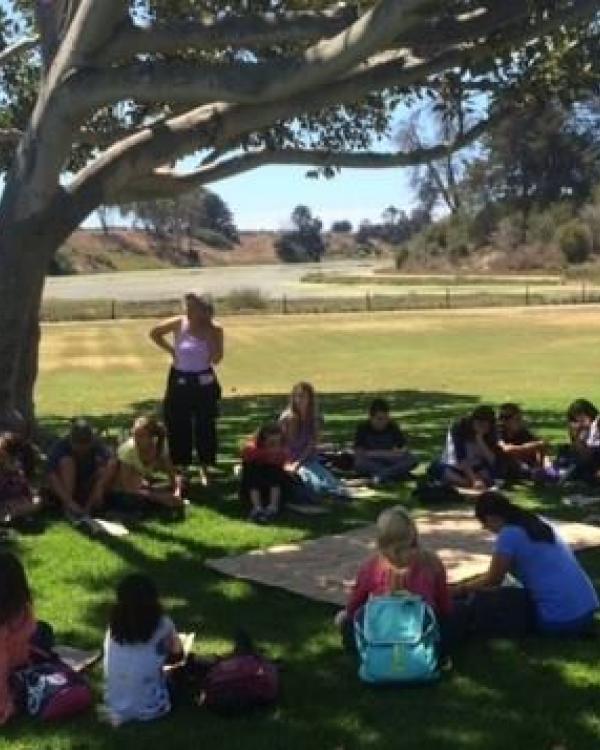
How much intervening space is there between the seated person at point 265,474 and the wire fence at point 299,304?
42491 millimetres

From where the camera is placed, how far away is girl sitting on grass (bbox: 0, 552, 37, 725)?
575 cm

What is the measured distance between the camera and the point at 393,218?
18062 centimetres

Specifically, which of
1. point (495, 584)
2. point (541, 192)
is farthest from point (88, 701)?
point (541, 192)

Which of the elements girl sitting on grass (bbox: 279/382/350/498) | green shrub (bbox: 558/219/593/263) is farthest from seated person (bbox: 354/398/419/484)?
green shrub (bbox: 558/219/593/263)

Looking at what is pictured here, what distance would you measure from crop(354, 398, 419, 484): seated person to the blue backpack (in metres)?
5.66

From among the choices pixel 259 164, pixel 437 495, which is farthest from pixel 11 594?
pixel 259 164

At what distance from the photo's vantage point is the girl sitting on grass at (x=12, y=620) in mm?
5750

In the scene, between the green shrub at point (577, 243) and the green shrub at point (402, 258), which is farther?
the green shrub at point (402, 258)

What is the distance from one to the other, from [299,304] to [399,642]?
52.2 metres

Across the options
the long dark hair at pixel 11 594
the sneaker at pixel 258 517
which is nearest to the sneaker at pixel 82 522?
the sneaker at pixel 258 517

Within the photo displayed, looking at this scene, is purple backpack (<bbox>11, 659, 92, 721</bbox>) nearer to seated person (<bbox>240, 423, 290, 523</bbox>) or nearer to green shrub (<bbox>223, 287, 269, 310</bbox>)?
seated person (<bbox>240, 423, 290, 523</bbox>)

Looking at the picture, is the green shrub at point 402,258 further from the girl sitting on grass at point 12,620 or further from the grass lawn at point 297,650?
the girl sitting on grass at point 12,620

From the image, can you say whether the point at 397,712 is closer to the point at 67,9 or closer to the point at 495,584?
the point at 495,584

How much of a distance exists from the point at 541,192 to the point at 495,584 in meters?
94.7
